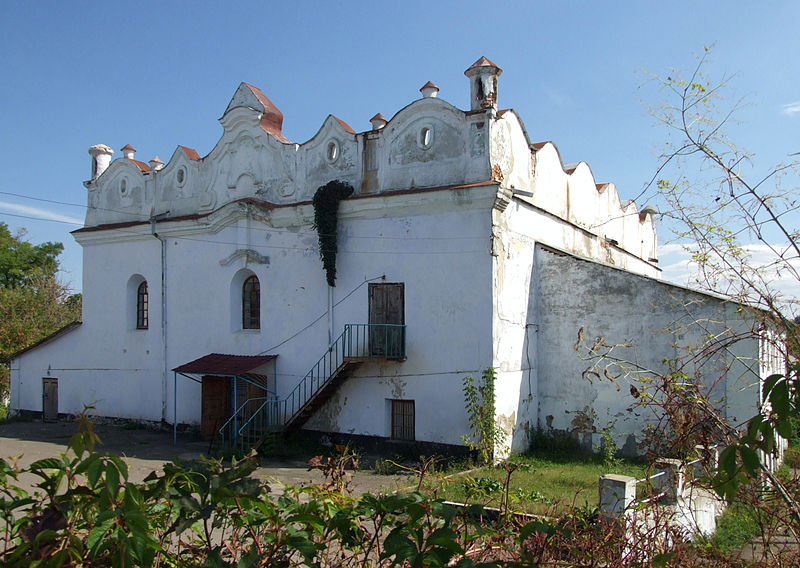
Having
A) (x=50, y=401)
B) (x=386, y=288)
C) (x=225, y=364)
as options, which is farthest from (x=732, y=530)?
(x=50, y=401)

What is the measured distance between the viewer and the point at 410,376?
15.1 metres

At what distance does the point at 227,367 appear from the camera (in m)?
16.8

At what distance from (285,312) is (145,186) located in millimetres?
7033

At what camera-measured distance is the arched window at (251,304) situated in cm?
1816

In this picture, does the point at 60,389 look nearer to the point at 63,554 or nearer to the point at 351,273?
the point at 351,273

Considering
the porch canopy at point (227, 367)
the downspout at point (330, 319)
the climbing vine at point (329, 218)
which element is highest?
the climbing vine at point (329, 218)

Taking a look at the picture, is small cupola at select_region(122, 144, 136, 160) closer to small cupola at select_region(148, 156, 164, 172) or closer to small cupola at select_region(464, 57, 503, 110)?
small cupola at select_region(148, 156, 164, 172)

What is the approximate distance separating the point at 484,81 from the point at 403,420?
7880 mm

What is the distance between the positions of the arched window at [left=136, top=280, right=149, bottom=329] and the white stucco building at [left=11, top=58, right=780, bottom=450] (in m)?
0.06

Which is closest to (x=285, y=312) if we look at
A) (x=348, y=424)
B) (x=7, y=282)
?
(x=348, y=424)

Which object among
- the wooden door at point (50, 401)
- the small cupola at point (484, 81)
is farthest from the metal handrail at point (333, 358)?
the wooden door at point (50, 401)

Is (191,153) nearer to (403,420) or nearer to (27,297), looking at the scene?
(403,420)

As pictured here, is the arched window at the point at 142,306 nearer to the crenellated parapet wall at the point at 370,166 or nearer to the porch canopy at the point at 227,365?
the crenellated parapet wall at the point at 370,166

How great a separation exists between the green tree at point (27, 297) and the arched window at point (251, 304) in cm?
1490
